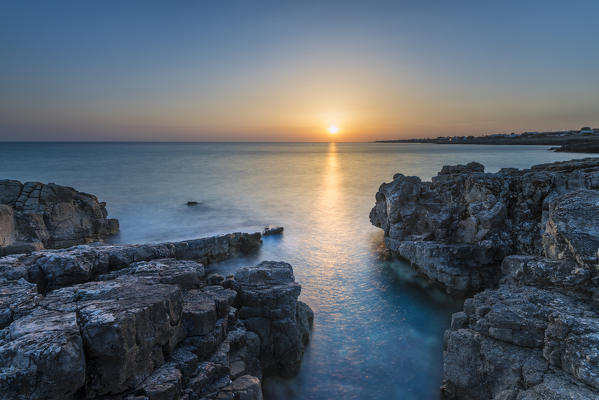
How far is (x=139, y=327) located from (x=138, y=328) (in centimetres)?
2

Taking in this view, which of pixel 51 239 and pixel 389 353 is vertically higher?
pixel 51 239

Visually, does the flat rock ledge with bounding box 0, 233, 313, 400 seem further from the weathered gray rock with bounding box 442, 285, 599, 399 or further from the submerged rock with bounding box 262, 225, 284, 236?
the submerged rock with bounding box 262, 225, 284, 236

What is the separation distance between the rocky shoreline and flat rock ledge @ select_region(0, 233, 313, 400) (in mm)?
16

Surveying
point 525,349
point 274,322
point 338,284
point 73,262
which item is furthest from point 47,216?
point 525,349

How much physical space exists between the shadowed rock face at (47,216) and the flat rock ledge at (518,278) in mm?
15088

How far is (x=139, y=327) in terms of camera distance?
4938mm

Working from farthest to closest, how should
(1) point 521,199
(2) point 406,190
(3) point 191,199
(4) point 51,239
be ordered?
(3) point 191,199 → (2) point 406,190 → (4) point 51,239 → (1) point 521,199

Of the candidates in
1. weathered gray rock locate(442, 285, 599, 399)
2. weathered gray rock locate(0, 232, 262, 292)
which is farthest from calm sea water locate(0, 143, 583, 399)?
weathered gray rock locate(0, 232, 262, 292)

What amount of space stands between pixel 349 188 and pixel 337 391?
3050 cm

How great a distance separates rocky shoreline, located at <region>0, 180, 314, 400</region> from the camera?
418 centimetres

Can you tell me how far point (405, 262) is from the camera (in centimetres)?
1473

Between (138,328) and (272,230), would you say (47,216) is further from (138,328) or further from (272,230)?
(138,328)

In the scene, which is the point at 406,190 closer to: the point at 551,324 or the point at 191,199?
the point at 551,324

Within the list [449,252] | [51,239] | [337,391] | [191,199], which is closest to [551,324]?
[337,391]
